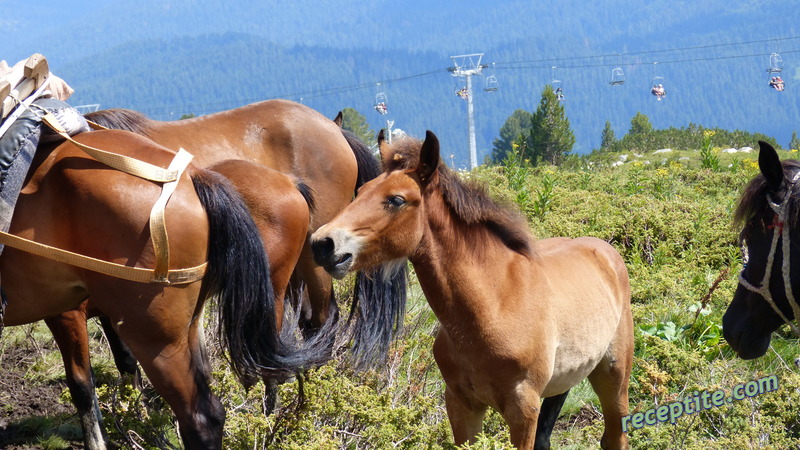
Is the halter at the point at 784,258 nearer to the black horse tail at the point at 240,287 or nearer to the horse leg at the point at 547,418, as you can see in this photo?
the horse leg at the point at 547,418

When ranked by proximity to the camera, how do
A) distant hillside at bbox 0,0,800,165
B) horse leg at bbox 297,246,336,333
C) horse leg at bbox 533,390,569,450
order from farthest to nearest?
distant hillside at bbox 0,0,800,165 → horse leg at bbox 297,246,336,333 → horse leg at bbox 533,390,569,450

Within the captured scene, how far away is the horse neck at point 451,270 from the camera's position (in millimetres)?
2965

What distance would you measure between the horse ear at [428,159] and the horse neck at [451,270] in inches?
3.2

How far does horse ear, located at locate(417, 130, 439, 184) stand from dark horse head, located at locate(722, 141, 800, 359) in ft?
3.73

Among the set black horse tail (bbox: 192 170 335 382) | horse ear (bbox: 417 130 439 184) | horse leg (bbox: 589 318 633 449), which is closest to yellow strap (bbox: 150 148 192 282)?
black horse tail (bbox: 192 170 335 382)

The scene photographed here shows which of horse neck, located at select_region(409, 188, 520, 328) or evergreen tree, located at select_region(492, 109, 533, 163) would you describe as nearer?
horse neck, located at select_region(409, 188, 520, 328)

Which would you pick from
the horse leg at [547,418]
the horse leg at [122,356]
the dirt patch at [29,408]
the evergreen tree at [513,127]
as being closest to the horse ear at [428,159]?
the horse leg at [547,418]

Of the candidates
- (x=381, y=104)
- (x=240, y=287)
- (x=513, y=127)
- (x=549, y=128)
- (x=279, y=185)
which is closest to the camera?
(x=240, y=287)

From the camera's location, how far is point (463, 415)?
311 cm

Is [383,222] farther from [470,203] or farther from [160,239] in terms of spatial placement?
[160,239]

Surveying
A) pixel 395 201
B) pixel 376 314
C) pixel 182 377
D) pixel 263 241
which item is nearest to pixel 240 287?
pixel 263 241

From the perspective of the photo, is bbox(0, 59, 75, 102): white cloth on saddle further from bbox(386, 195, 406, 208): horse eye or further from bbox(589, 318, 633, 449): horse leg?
bbox(589, 318, 633, 449): horse leg

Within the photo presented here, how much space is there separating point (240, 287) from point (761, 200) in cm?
211

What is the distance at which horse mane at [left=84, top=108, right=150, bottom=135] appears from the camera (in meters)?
4.53
